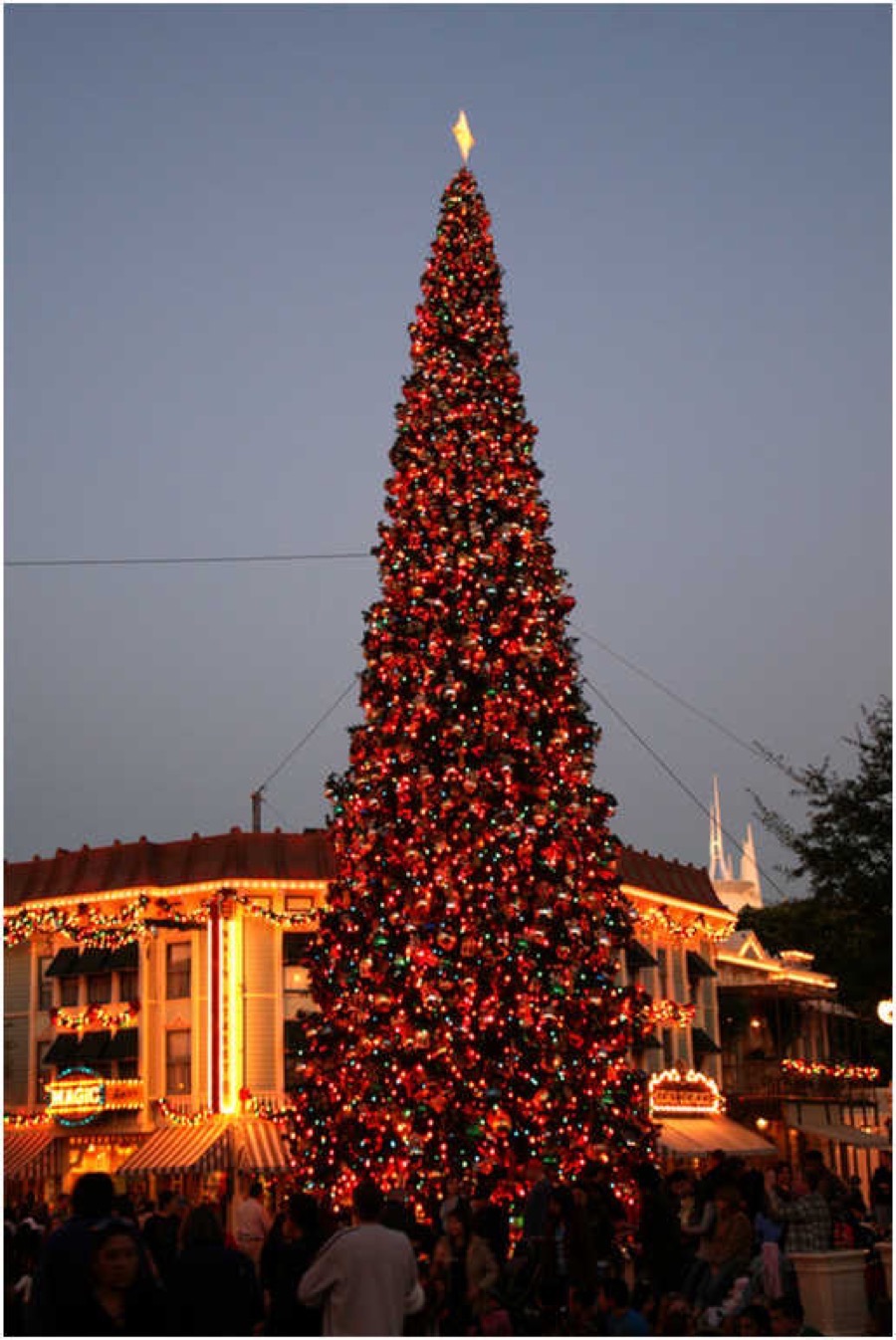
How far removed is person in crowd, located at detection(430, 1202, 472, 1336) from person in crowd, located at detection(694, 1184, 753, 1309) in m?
1.85

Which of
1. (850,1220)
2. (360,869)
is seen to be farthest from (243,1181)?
(850,1220)

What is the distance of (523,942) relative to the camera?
21.0m

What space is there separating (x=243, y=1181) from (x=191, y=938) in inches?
210

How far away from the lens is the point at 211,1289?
323 inches

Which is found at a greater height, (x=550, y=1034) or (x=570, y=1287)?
(x=550, y=1034)

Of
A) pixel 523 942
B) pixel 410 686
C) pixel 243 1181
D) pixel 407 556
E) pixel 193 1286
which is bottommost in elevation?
pixel 243 1181

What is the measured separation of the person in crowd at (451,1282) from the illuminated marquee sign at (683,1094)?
26704 millimetres

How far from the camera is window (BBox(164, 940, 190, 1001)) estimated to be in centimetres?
3703

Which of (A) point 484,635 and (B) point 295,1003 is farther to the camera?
(B) point 295,1003

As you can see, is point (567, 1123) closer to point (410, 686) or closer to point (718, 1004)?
point (410, 686)

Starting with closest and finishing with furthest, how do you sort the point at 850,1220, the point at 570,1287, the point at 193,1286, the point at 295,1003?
the point at 193,1286 → the point at 570,1287 → the point at 850,1220 → the point at 295,1003

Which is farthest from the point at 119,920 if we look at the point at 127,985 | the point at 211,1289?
the point at 211,1289

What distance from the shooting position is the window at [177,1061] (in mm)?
36469

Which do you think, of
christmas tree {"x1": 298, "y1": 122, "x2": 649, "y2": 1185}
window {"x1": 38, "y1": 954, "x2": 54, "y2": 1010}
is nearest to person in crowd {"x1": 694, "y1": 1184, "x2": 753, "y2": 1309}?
christmas tree {"x1": 298, "y1": 122, "x2": 649, "y2": 1185}
